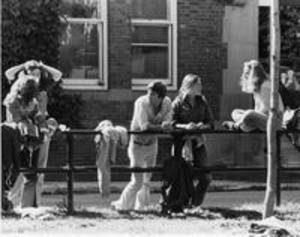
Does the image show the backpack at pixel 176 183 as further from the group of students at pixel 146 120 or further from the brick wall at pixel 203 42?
the brick wall at pixel 203 42

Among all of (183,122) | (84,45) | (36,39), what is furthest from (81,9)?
(183,122)

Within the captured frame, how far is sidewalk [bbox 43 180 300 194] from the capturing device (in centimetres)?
1323


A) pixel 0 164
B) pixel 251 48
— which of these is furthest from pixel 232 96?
pixel 0 164

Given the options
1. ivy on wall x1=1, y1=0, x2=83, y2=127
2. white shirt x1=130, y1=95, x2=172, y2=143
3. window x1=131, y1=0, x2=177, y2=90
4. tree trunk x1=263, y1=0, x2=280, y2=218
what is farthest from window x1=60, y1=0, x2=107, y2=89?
tree trunk x1=263, y1=0, x2=280, y2=218

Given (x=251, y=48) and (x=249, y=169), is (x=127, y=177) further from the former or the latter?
(x=249, y=169)

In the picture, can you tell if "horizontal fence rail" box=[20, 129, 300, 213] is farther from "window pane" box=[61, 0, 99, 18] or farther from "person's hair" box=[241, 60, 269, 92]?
"window pane" box=[61, 0, 99, 18]

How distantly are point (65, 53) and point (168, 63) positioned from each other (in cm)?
211

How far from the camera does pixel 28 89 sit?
9688 millimetres

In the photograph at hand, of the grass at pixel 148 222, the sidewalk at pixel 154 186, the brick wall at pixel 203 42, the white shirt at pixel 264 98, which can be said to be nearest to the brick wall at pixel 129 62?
the brick wall at pixel 203 42

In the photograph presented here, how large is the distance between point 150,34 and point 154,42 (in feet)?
0.62

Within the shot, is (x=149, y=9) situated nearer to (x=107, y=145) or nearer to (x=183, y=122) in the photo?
(x=183, y=122)

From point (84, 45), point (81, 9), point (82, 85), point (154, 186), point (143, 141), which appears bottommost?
point (154, 186)

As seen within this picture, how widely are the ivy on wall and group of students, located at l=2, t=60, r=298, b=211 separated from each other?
15.3ft

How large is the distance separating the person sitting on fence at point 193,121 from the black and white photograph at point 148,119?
2 centimetres
